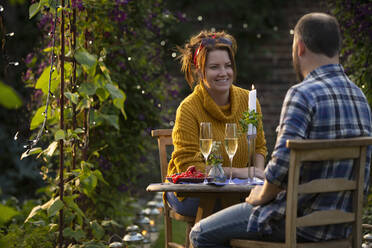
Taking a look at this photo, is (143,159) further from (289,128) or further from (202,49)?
(289,128)

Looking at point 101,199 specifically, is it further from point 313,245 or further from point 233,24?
point 233,24

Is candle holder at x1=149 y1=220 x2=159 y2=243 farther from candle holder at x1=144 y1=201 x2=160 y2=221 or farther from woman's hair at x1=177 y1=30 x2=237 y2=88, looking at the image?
woman's hair at x1=177 y1=30 x2=237 y2=88

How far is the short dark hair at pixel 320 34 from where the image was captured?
6.73 feet

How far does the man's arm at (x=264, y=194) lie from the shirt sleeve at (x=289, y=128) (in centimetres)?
3

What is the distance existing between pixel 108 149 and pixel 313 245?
2.40 metres

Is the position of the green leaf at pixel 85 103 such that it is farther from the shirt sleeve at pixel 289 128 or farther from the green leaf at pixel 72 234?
the shirt sleeve at pixel 289 128

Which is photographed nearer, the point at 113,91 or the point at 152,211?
the point at 113,91

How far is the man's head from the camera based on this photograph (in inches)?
80.8

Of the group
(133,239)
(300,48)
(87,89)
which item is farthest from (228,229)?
(133,239)

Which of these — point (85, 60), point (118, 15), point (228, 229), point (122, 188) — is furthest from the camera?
point (122, 188)

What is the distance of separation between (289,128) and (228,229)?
0.50 meters

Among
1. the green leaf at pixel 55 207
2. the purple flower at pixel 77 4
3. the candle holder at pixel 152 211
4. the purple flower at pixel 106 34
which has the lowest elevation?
the candle holder at pixel 152 211

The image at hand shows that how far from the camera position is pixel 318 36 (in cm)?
205

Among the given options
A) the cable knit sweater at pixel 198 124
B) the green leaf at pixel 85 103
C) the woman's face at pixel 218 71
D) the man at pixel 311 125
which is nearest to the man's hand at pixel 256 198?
the man at pixel 311 125
